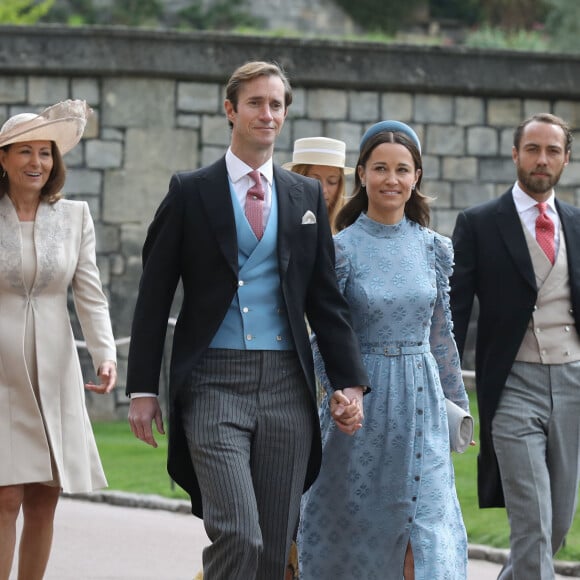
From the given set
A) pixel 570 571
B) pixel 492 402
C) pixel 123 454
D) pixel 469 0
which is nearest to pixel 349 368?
pixel 492 402

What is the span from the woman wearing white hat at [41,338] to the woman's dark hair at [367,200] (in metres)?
1.04

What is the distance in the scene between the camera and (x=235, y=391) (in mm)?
5316

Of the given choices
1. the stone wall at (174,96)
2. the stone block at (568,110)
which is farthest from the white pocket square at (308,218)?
the stone block at (568,110)

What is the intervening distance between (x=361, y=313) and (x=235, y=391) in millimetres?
710

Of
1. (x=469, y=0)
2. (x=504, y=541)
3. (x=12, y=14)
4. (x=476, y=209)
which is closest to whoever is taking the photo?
(x=476, y=209)

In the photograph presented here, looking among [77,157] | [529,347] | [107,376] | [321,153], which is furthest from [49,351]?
[77,157]

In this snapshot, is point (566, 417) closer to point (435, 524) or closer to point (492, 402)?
point (492, 402)

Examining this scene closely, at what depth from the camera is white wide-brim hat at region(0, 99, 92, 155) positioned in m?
6.30

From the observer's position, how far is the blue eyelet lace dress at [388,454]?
5707mm

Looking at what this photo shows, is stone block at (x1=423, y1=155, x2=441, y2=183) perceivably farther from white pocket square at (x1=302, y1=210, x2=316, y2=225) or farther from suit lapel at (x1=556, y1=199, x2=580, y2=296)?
white pocket square at (x1=302, y1=210, x2=316, y2=225)

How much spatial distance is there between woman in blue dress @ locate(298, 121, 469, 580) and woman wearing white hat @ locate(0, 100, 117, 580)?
974mm

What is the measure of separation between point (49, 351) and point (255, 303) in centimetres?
117

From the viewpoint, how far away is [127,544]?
8.38 meters

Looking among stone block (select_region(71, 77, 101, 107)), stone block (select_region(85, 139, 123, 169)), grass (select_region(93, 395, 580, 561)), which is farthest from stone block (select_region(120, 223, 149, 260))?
grass (select_region(93, 395, 580, 561))
